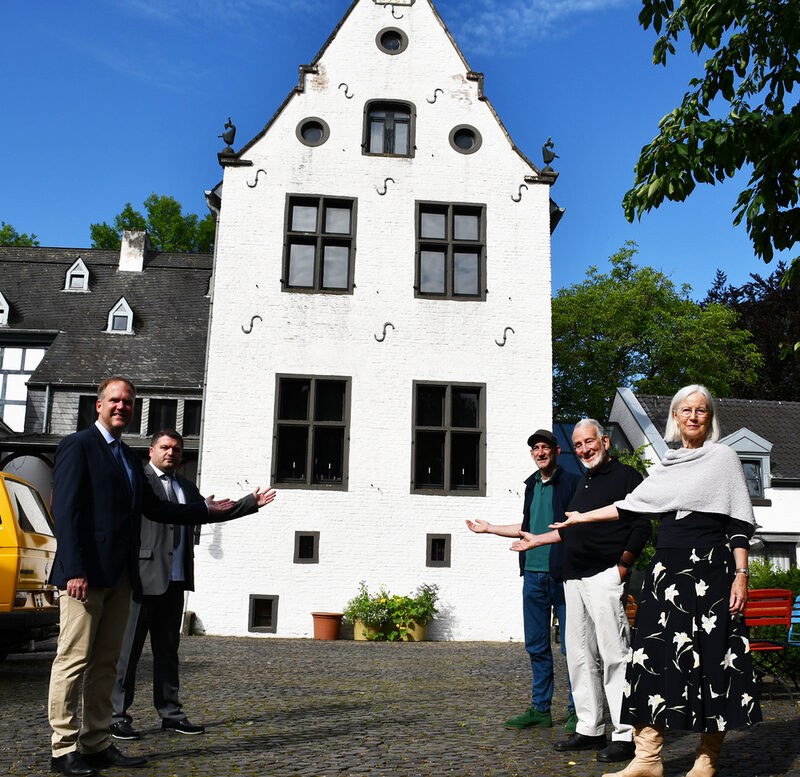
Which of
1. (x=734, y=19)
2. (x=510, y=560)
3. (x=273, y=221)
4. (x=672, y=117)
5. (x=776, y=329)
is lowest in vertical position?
(x=510, y=560)

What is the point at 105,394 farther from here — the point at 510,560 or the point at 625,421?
the point at 625,421

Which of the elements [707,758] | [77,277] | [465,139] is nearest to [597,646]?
[707,758]

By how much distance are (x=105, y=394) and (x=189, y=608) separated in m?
10.2

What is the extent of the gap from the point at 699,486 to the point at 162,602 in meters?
3.57

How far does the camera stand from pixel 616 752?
16.3ft

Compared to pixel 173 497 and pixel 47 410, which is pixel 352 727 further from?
pixel 47 410

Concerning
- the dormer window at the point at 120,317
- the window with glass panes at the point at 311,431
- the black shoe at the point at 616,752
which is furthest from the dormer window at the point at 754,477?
the black shoe at the point at 616,752

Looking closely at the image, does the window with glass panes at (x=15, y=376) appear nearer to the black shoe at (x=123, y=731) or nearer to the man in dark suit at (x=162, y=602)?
the man in dark suit at (x=162, y=602)

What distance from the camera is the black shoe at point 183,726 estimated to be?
567cm

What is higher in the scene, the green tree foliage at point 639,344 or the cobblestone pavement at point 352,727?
the green tree foliage at point 639,344

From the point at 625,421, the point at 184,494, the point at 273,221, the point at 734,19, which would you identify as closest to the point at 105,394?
the point at 184,494

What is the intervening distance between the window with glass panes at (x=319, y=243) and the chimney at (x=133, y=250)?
14359mm

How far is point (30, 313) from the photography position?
1057 inches

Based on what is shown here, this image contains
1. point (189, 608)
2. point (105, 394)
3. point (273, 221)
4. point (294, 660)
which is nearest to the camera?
point (105, 394)
